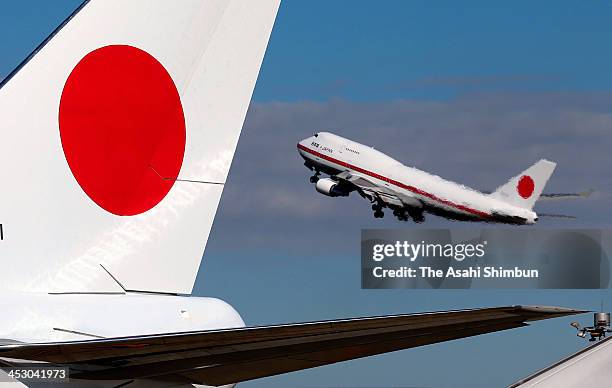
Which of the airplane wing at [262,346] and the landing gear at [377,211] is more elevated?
the landing gear at [377,211]

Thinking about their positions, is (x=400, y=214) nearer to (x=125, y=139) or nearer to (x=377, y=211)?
(x=377, y=211)

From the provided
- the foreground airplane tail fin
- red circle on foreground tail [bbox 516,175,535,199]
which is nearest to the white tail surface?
the foreground airplane tail fin

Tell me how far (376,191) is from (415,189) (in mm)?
3588

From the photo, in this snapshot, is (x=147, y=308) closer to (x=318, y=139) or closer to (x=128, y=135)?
(x=128, y=135)

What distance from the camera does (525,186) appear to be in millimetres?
81562

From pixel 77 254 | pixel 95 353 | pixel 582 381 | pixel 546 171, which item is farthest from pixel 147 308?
pixel 546 171

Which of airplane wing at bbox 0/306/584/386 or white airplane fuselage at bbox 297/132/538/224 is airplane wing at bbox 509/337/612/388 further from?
white airplane fuselage at bbox 297/132/538/224

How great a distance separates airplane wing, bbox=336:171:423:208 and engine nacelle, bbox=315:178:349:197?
184cm

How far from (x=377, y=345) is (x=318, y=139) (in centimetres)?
7918

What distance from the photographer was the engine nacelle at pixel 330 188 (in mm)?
77312

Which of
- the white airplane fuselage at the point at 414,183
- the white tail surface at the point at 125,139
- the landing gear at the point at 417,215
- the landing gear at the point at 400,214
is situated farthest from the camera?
the white airplane fuselage at the point at 414,183

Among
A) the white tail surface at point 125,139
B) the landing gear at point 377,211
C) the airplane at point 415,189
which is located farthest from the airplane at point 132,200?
the landing gear at point 377,211

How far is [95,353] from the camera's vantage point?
9602 millimetres

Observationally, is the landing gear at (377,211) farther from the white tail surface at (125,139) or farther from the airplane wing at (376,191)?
the white tail surface at (125,139)
